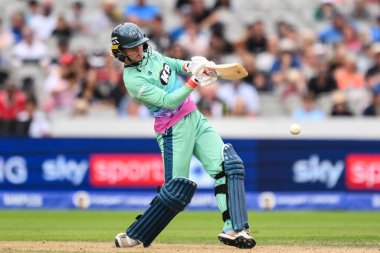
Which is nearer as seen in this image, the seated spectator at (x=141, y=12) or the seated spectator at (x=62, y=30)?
→ the seated spectator at (x=62, y=30)

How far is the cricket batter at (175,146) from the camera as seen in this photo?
29.7 feet

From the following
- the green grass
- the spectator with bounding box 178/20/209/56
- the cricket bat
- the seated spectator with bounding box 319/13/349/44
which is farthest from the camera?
the seated spectator with bounding box 319/13/349/44

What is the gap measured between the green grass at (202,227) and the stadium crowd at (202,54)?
2.54 metres

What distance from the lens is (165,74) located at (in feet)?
31.0

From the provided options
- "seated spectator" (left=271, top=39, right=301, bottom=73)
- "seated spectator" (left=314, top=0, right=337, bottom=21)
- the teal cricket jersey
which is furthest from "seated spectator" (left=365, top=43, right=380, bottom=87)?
the teal cricket jersey

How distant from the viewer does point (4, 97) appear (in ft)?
57.3

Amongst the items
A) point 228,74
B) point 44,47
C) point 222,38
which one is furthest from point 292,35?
point 228,74

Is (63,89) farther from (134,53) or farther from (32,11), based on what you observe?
(134,53)

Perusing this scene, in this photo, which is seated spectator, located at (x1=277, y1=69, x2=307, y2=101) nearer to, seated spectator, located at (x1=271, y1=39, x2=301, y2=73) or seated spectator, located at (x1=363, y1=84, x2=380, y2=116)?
seated spectator, located at (x1=271, y1=39, x2=301, y2=73)

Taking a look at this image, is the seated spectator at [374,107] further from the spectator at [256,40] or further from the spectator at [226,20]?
the spectator at [226,20]

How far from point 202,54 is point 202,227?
275 inches

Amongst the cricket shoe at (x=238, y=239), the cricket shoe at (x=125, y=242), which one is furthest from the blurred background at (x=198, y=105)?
the cricket shoe at (x=238, y=239)

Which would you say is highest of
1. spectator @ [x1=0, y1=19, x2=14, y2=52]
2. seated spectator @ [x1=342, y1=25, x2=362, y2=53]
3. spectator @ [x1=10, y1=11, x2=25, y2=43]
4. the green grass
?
spectator @ [x1=10, y1=11, x2=25, y2=43]

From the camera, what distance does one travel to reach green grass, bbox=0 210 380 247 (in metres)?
10.4
